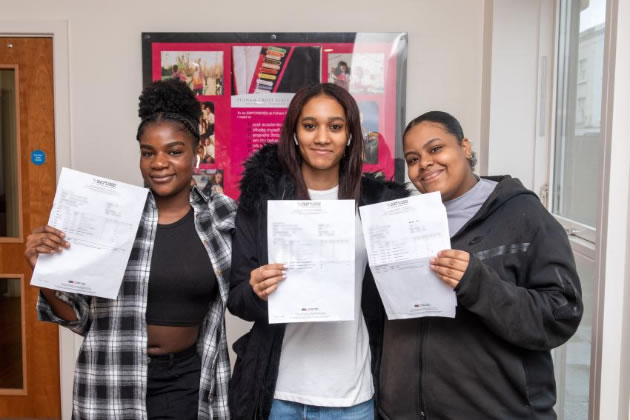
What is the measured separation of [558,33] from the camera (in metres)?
2.76

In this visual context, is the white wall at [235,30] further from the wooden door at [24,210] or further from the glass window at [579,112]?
the glass window at [579,112]

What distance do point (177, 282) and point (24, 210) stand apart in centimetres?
205

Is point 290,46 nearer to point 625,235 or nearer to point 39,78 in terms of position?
point 39,78

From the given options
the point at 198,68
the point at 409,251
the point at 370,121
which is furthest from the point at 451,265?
the point at 198,68

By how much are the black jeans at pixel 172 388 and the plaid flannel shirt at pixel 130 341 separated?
0.02 m

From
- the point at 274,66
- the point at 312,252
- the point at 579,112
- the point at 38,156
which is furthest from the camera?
the point at 38,156

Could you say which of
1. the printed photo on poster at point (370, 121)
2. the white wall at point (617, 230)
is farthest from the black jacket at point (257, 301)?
the printed photo on poster at point (370, 121)

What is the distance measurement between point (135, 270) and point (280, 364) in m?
0.49

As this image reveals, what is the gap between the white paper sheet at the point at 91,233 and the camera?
55.6 inches

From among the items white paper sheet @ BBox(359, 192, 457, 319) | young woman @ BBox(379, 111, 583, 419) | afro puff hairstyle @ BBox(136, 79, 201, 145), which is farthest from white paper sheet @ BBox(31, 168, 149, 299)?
young woman @ BBox(379, 111, 583, 419)

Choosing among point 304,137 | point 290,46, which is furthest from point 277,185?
point 290,46

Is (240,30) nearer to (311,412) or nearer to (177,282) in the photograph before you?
(177,282)

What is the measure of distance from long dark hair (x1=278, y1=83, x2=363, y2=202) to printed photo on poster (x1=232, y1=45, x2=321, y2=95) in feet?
4.62

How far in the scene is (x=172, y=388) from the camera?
1.57 m
